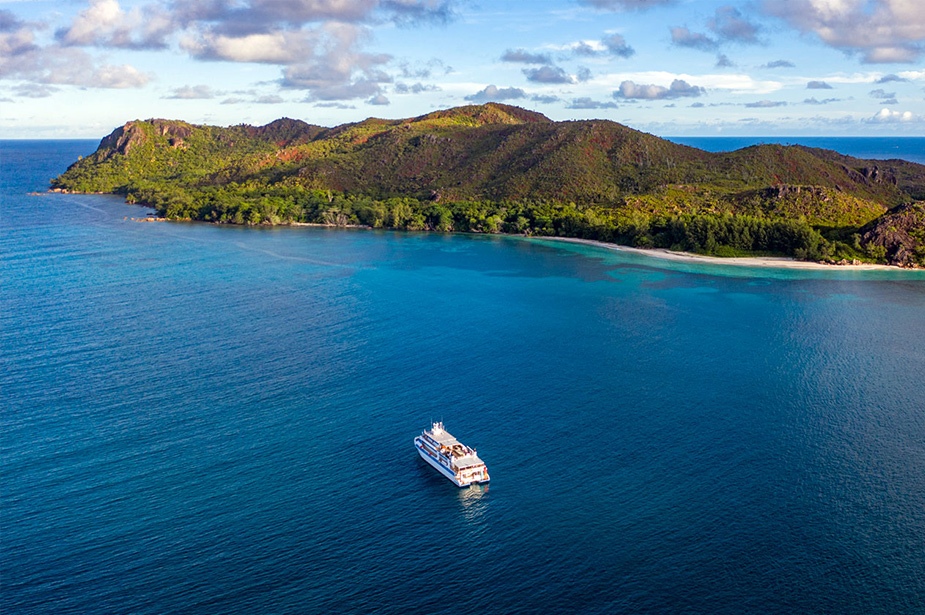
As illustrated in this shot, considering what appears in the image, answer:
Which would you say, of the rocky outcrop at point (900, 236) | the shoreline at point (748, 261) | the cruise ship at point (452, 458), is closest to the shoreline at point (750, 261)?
the shoreline at point (748, 261)

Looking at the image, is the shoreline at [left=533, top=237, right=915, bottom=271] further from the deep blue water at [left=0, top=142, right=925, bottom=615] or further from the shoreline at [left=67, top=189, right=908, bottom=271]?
the deep blue water at [left=0, top=142, right=925, bottom=615]

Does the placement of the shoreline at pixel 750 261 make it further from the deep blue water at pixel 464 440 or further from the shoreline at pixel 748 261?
the deep blue water at pixel 464 440

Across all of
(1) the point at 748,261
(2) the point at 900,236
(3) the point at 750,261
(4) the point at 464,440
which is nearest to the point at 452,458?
(4) the point at 464,440

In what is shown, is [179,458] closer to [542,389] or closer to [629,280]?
[542,389]

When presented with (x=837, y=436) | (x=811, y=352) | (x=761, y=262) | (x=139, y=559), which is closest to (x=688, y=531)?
(x=837, y=436)

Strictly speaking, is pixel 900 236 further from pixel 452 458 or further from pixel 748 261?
pixel 452 458
